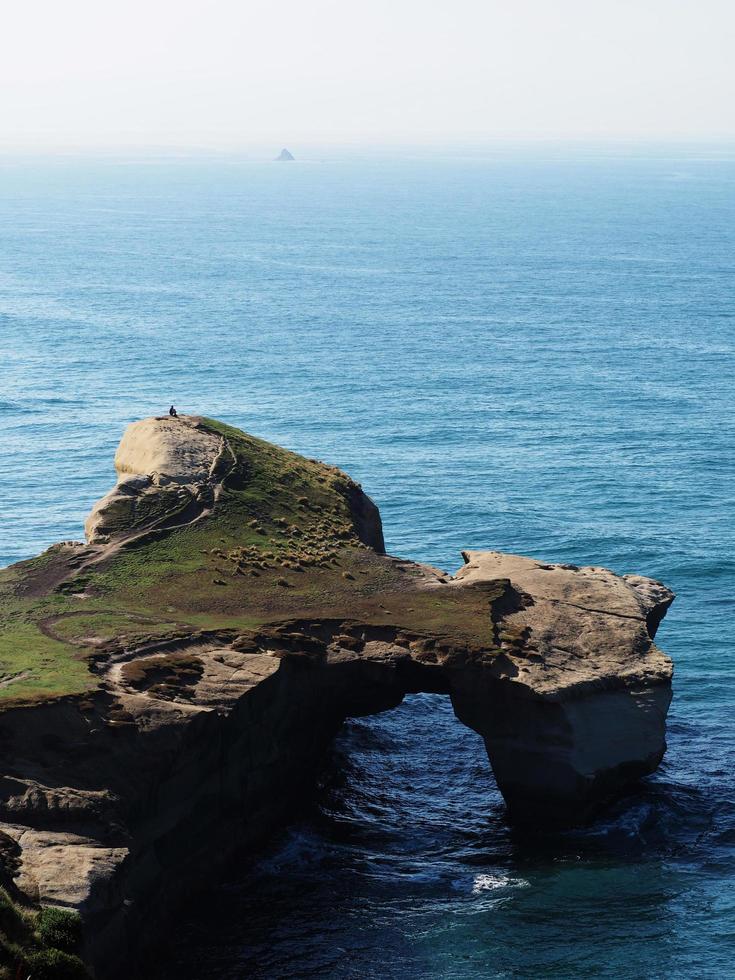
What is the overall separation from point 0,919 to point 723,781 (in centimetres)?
3815

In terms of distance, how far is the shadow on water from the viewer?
2026 inches

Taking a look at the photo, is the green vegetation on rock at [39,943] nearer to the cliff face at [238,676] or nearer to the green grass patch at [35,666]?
the cliff face at [238,676]

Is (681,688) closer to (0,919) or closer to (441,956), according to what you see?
(441,956)

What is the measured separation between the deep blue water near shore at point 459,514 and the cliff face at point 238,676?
356 centimetres

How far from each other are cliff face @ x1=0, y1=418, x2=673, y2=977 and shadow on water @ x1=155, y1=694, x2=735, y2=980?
1.84 m

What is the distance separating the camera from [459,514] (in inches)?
4168

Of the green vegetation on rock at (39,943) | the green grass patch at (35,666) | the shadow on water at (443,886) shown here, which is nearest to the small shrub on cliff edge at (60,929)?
the green vegetation on rock at (39,943)

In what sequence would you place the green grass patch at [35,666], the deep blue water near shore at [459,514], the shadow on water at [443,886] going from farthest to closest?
the green grass patch at [35,666]
the deep blue water near shore at [459,514]
the shadow on water at [443,886]

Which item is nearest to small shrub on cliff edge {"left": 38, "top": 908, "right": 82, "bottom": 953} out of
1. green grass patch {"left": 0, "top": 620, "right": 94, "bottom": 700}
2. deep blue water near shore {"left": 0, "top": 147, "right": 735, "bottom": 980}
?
deep blue water near shore {"left": 0, "top": 147, "right": 735, "bottom": 980}

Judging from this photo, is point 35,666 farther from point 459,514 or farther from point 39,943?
point 459,514

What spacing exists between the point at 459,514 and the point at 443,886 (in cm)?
5179

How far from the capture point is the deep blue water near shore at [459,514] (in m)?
53.4

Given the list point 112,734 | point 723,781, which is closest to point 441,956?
point 112,734

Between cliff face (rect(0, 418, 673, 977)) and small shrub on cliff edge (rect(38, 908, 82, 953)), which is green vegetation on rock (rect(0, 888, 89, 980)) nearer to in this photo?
small shrub on cliff edge (rect(38, 908, 82, 953))
